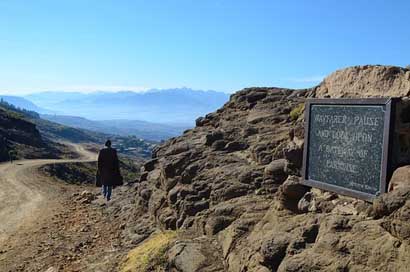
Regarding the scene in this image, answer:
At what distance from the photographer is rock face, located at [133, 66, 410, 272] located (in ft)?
18.3

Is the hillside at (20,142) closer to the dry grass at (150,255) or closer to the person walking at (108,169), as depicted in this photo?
the person walking at (108,169)

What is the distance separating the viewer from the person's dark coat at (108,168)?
1659cm

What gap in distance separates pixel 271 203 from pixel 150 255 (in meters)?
2.21

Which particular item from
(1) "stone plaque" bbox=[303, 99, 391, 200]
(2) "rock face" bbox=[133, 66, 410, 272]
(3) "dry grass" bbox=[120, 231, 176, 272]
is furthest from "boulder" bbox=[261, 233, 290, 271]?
(3) "dry grass" bbox=[120, 231, 176, 272]

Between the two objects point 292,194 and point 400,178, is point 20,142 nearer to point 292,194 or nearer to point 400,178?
point 292,194

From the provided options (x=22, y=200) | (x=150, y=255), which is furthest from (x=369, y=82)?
(x=22, y=200)

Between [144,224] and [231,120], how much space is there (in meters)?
3.83

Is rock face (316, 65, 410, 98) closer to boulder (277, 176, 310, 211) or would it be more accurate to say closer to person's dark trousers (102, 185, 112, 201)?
boulder (277, 176, 310, 211)

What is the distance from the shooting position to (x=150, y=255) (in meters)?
8.64

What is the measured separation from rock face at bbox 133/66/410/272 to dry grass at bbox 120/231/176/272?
372 millimetres

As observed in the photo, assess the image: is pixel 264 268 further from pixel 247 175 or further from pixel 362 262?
pixel 247 175

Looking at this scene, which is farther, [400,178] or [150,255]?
[150,255]

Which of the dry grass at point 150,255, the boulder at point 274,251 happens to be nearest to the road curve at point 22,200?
the dry grass at point 150,255

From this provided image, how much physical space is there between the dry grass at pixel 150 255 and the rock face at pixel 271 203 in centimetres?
37
